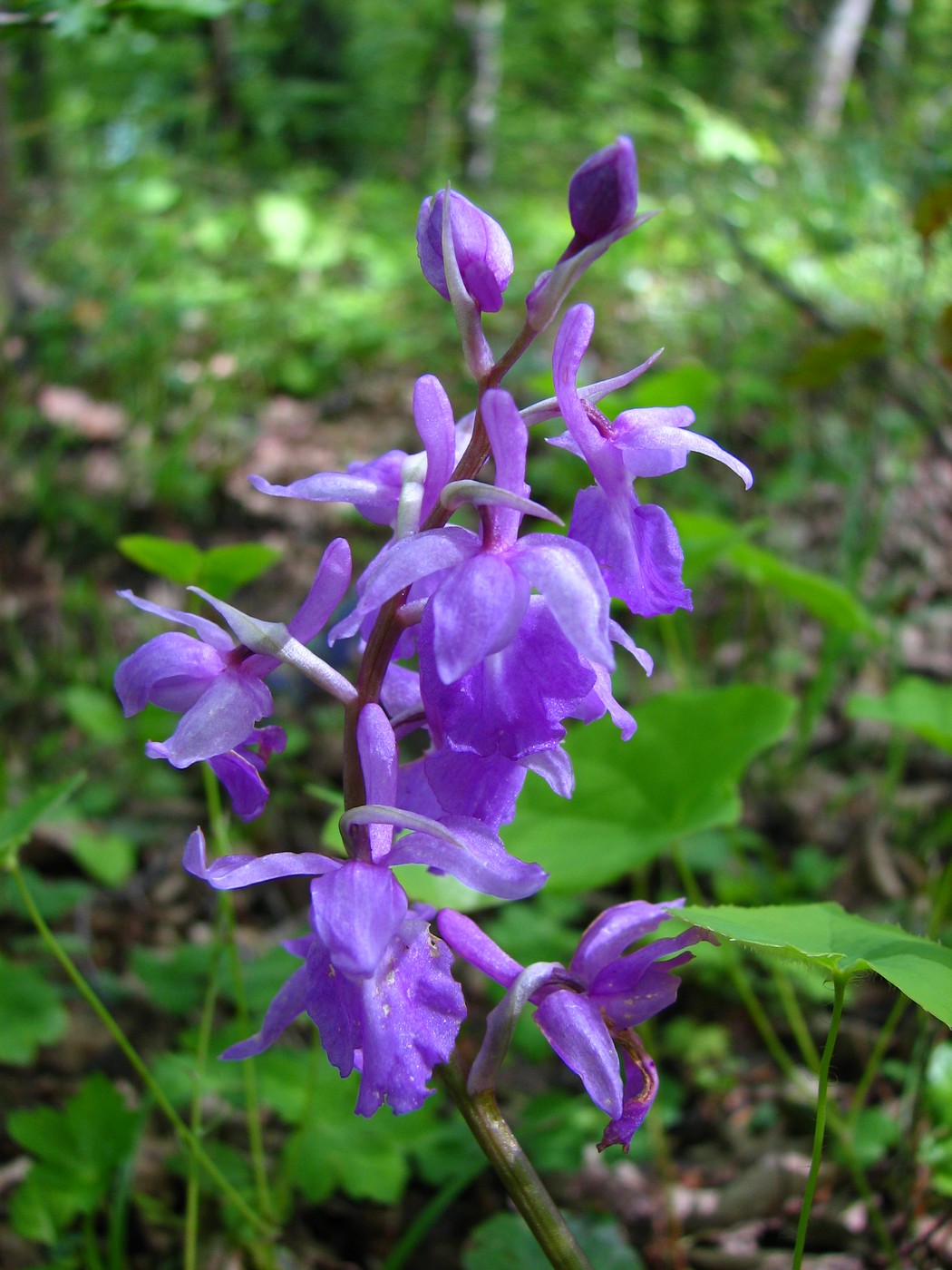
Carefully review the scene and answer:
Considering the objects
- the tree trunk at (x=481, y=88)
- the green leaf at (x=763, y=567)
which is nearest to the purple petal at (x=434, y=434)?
the green leaf at (x=763, y=567)

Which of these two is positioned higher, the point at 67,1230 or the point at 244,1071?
the point at 244,1071

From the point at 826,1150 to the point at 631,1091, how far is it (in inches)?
44.4

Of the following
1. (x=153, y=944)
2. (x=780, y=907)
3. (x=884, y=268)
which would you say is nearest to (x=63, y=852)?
(x=153, y=944)

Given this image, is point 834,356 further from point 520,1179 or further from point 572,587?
point 520,1179

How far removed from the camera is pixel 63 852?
8.95 ft

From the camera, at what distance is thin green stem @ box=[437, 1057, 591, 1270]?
0.95 metres

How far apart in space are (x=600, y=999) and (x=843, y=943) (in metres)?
0.25

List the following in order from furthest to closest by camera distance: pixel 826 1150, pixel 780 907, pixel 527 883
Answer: pixel 826 1150, pixel 780 907, pixel 527 883

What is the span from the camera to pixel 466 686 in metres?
0.85

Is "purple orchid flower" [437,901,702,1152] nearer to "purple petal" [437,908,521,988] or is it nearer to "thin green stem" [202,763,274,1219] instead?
"purple petal" [437,908,521,988]

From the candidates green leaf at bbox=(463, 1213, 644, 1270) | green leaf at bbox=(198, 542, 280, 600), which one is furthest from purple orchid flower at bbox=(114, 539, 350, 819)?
green leaf at bbox=(463, 1213, 644, 1270)

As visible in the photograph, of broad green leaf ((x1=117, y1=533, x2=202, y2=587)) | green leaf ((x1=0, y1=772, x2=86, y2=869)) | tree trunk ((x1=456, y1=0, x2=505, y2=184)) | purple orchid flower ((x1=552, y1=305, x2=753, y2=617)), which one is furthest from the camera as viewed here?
tree trunk ((x1=456, y1=0, x2=505, y2=184))

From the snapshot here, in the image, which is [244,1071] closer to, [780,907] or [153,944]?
[780,907]

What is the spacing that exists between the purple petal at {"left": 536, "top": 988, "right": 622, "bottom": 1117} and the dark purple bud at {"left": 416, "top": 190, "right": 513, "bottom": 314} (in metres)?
0.64
